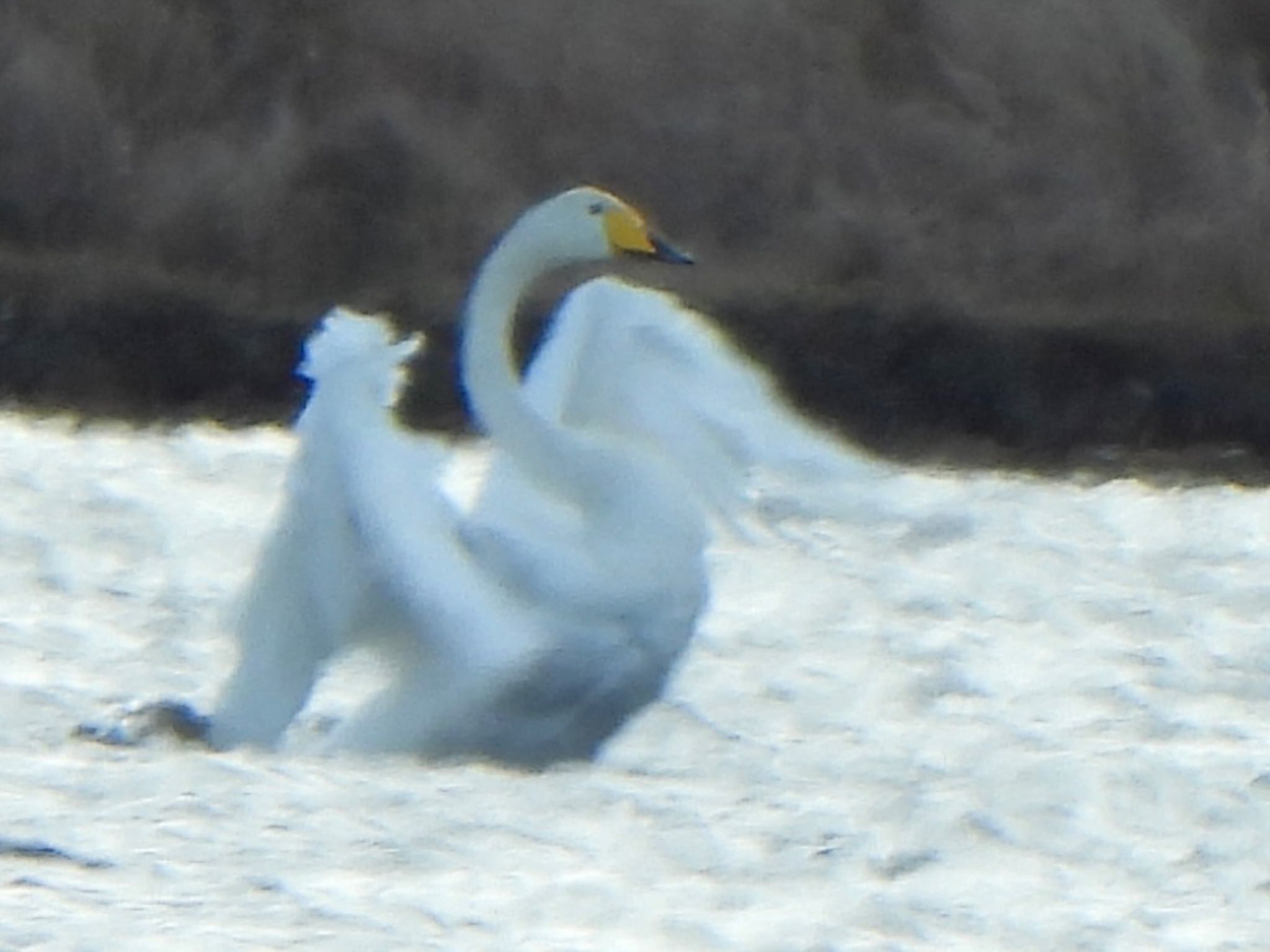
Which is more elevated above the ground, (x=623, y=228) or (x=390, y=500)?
(x=623, y=228)

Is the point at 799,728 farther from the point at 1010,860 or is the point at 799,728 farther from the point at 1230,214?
the point at 1230,214

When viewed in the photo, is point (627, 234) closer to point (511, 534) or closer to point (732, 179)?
point (511, 534)

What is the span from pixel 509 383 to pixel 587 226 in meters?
0.22

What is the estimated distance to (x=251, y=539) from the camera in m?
4.19

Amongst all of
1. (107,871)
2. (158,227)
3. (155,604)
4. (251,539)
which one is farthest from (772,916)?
(158,227)

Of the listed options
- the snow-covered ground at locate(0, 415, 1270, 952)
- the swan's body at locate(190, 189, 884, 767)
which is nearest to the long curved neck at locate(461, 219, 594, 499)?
the swan's body at locate(190, 189, 884, 767)

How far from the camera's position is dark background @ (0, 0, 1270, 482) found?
554cm

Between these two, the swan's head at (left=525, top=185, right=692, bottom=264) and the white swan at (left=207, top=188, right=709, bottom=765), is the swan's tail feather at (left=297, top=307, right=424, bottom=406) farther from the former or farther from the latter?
the swan's head at (left=525, top=185, right=692, bottom=264)

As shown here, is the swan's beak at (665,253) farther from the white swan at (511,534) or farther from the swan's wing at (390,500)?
the swan's wing at (390,500)

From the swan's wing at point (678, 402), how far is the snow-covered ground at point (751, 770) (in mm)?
89

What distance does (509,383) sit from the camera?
2.92 metres

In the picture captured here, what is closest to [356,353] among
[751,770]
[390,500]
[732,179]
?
[390,500]

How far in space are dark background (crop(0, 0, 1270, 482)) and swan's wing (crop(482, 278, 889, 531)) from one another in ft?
7.75

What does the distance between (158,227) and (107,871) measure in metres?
3.39
